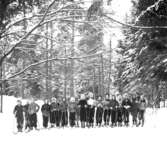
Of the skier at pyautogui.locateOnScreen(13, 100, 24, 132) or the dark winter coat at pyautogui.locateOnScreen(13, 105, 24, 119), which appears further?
the dark winter coat at pyautogui.locateOnScreen(13, 105, 24, 119)

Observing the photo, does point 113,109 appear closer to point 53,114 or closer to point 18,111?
point 53,114

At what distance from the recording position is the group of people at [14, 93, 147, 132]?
71.5ft

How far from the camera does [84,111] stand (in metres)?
22.3

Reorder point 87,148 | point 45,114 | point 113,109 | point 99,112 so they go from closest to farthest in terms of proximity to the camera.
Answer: point 87,148 < point 45,114 < point 99,112 < point 113,109

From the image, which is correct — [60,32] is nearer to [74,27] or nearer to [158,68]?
[74,27]

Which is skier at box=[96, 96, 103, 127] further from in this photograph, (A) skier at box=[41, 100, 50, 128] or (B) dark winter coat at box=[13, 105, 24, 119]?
(B) dark winter coat at box=[13, 105, 24, 119]

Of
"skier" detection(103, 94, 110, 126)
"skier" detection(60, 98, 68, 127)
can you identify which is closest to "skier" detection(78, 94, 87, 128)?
"skier" detection(60, 98, 68, 127)

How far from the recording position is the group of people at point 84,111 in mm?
21797

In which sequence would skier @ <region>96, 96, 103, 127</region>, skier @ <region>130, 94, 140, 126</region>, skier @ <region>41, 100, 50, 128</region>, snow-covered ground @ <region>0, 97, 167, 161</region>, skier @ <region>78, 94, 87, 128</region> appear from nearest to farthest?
snow-covered ground @ <region>0, 97, 167, 161</region>, skier @ <region>41, 100, 50, 128</region>, skier @ <region>78, 94, 87, 128</region>, skier @ <region>96, 96, 103, 127</region>, skier @ <region>130, 94, 140, 126</region>

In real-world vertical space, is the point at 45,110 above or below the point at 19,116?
above

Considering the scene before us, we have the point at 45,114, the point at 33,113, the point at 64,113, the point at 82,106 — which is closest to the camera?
the point at 33,113

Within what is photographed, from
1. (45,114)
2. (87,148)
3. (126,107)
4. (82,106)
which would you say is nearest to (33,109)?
(45,114)

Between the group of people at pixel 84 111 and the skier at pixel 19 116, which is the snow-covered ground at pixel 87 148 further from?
the group of people at pixel 84 111

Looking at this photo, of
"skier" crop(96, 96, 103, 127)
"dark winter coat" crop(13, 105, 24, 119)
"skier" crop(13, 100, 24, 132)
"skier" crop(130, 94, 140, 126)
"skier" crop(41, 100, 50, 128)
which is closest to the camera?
"skier" crop(13, 100, 24, 132)
